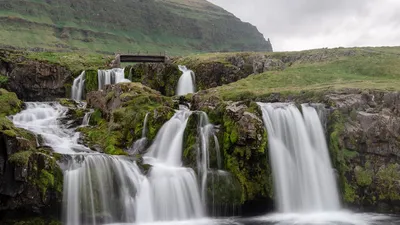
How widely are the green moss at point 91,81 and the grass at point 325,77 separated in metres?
14.4

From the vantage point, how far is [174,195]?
20422 mm

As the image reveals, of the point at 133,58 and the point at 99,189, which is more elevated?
the point at 133,58

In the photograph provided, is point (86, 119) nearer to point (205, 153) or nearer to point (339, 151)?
point (205, 153)

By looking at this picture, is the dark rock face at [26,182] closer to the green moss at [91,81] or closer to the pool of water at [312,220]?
the pool of water at [312,220]

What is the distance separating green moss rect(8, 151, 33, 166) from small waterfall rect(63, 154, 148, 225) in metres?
2.06

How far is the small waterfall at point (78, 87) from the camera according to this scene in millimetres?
42312

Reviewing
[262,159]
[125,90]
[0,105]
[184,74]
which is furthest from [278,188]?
[184,74]

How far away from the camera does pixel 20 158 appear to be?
56.9ft

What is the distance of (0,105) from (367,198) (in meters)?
26.9

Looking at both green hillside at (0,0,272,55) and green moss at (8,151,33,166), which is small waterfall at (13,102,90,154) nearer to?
green moss at (8,151,33,166)

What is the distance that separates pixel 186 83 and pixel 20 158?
29516 millimetres

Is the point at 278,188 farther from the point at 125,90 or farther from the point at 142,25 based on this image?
the point at 142,25

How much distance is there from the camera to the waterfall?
23109 mm

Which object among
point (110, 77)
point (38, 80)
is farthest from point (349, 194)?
point (38, 80)
